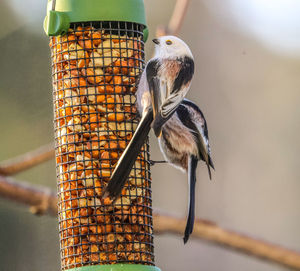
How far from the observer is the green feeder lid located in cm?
417

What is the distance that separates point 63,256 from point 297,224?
26.9ft

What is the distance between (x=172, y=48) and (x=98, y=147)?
1.88 ft

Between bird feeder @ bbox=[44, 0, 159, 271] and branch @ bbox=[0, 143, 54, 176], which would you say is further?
branch @ bbox=[0, 143, 54, 176]

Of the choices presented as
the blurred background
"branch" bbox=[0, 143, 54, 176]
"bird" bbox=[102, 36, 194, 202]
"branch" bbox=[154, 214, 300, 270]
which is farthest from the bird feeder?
the blurred background

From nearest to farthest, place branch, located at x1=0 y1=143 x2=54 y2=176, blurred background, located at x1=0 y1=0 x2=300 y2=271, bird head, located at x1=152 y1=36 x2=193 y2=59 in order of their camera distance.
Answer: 1. bird head, located at x1=152 y1=36 x2=193 y2=59
2. branch, located at x1=0 y1=143 x2=54 y2=176
3. blurred background, located at x1=0 y1=0 x2=300 y2=271

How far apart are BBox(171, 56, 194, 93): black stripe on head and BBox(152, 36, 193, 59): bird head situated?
3cm

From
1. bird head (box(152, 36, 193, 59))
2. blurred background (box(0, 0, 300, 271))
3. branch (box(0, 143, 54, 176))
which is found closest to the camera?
bird head (box(152, 36, 193, 59))

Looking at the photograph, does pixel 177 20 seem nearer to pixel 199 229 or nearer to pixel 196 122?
pixel 196 122

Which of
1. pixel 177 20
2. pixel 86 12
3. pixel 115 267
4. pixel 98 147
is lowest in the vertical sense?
pixel 115 267

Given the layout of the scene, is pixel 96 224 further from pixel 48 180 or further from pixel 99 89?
pixel 48 180

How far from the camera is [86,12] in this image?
4.18 meters

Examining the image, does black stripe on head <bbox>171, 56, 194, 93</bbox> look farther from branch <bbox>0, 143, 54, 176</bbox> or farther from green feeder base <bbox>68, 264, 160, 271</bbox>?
branch <bbox>0, 143, 54, 176</bbox>

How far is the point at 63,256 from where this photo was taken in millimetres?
4266

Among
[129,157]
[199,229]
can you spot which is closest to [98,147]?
[129,157]
